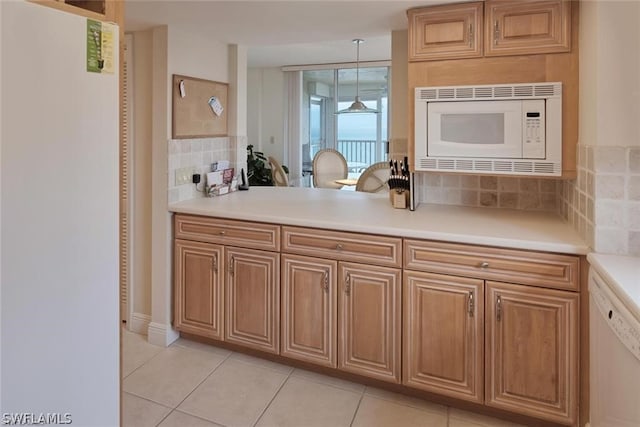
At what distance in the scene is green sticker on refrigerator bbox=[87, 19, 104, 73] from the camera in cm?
129

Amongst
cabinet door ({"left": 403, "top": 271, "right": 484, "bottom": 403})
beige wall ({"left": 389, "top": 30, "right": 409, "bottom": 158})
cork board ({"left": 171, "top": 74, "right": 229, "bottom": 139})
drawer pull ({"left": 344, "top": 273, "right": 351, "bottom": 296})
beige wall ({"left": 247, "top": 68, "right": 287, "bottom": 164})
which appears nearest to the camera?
cabinet door ({"left": 403, "top": 271, "right": 484, "bottom": 403})

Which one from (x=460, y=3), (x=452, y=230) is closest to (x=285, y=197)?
(x=452, y=230)

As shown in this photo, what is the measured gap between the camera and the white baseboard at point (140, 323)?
3.03 metres

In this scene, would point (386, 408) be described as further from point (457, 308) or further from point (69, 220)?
point (69, 220)

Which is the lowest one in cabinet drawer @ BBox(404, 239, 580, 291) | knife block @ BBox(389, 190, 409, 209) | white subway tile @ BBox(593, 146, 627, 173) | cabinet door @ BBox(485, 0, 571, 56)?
cabinet drawer @ BBox(404, 239, 580, 291)

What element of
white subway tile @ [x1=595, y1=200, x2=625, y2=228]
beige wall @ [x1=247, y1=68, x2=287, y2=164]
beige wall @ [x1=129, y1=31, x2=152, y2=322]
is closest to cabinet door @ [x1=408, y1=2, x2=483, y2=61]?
white subway tile @ [x1=595, y1=200, x2=625, y2=228]

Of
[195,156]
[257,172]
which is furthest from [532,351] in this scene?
[257,172]

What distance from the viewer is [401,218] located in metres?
2.36

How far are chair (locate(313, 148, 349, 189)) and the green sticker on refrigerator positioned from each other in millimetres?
4091

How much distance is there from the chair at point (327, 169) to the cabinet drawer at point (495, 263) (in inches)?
129

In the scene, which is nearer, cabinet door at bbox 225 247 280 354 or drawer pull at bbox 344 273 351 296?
drawer pull at bbox 344 273 351 296

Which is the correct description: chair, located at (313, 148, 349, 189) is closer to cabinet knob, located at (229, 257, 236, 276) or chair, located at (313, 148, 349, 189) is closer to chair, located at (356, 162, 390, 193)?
chair, located at (356, 162, 390, 193)

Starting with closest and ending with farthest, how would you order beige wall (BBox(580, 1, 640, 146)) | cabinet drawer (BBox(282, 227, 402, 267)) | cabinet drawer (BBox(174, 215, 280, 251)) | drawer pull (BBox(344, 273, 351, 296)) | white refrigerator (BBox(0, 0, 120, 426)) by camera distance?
white refrigerator (BBox(0, 0, 120, 426)), beige wall (BBox(580, 1, 640, 146)), cabinet drawer (BBox(282, 227, 402, 267)), drawer pull (BBox(344, 273, 351, 296)), cabinet drawer (BBox(174, 215, 280, 251))

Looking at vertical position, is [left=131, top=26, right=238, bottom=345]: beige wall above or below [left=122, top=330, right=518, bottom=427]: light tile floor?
above
